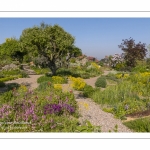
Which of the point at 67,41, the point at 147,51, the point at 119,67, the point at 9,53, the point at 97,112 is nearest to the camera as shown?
the point at 97,112

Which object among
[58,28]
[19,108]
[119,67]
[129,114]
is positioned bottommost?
[129,114]

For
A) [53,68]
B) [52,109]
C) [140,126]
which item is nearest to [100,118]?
[140,126]

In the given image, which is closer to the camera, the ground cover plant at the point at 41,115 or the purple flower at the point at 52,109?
the ground cover plant at the point at 41,115

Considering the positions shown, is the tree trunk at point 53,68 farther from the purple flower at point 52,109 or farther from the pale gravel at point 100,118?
the purple flower at point 52,109

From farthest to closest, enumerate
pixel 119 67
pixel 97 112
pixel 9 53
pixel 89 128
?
pixel 9 53
pixel 119 67
pixel 97 112
pixel 89 128

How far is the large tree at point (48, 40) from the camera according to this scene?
15.8 meters

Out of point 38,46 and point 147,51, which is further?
point 147,51

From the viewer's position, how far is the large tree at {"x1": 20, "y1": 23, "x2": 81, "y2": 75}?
51.8 ft

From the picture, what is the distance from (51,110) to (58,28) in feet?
38.7

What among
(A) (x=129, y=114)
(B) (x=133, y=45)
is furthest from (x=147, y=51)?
(A) (x=129, y=114)

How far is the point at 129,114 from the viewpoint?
7.64 m

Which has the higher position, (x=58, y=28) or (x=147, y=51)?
(x=58, y=28)

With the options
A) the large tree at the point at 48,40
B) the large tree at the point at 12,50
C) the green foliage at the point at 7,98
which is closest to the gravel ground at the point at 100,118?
the green foliage at the point at 7,98
